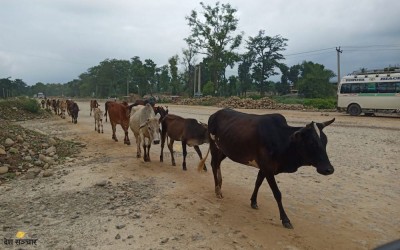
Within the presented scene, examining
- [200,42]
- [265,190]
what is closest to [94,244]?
[265,190]

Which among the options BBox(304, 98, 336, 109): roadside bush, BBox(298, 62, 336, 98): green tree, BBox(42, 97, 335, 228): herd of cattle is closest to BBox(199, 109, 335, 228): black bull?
BBox(42, 97, 335, 228): herd of cattle

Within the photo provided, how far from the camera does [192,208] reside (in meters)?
5.85

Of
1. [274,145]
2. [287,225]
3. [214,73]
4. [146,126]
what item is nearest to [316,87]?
[214,73]

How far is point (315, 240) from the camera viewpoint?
4746mm

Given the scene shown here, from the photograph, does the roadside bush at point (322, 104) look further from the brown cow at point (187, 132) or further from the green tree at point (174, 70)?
the green tree at point (174, 70)

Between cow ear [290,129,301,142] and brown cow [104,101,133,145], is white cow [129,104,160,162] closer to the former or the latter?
brown cow [104,101,133,145]

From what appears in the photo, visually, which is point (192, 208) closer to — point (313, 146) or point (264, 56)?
point (313, 146)

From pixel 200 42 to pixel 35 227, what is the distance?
174ft

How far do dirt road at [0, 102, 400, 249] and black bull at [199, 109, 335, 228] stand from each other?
0.66 meters

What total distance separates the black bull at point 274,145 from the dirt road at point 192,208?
26.2 inches

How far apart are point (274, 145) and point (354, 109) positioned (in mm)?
23548

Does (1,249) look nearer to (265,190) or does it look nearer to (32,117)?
(265,190)

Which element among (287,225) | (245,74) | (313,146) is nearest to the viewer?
(313,146)

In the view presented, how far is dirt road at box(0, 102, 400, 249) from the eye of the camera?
4.75 meters
